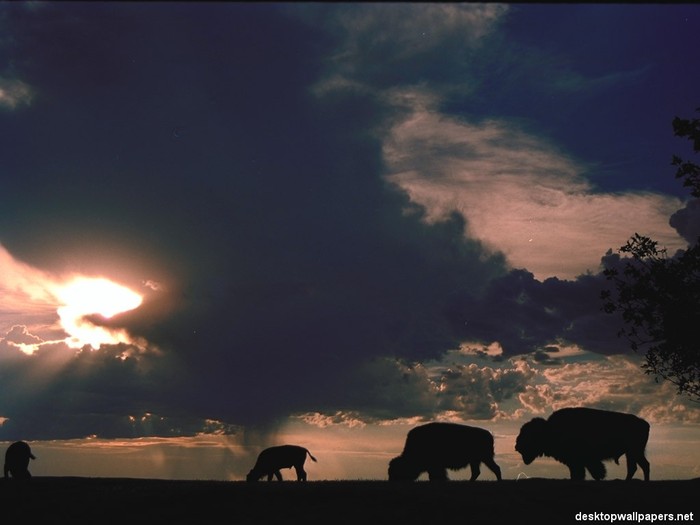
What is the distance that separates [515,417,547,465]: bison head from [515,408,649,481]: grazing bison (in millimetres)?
475

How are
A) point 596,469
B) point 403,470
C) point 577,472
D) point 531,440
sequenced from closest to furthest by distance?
point 596,469, point 577,472, point 403,470, point 531,440

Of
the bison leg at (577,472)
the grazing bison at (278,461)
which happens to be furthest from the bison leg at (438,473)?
the grazing bison at (278,461)

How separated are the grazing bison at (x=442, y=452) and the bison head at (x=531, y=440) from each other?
3110 mm

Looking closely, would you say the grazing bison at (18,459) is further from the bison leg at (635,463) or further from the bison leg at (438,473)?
the bison leg at (635,463)

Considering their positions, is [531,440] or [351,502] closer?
[351,502]

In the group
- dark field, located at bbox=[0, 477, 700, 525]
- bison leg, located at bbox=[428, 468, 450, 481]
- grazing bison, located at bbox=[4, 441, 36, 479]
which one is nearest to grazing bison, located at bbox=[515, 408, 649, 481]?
bison leg, located at bbox=[428, 468, 450, 481]

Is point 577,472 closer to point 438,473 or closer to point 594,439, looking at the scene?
point 594,439

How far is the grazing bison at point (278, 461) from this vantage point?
40562mm

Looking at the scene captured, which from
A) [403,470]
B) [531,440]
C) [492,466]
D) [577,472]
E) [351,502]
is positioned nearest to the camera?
[351,502]

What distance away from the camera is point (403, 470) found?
34.2 metres

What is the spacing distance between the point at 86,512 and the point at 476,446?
18.4 m

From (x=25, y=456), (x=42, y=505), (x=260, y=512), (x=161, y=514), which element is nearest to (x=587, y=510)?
(x=260, y=512)

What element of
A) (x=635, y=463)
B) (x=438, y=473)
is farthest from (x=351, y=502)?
(x=635, y=463)

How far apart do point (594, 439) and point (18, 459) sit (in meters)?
30.6
